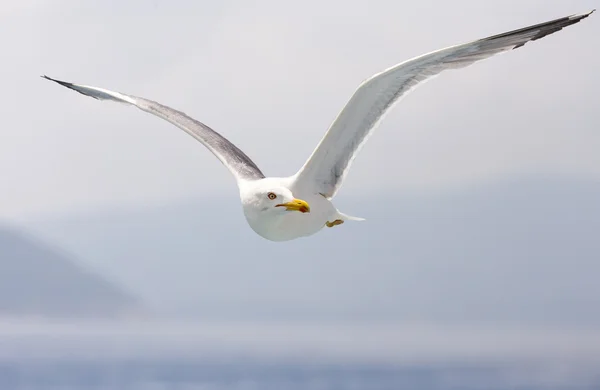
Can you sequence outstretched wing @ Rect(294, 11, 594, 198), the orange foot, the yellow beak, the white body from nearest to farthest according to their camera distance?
outstretched wing @ Rect(294, 11, 594, 198) < the yellow beak < the white body < the orange foot

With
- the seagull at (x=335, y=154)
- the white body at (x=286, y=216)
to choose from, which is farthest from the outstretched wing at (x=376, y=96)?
the white body at (x=286, y=216)

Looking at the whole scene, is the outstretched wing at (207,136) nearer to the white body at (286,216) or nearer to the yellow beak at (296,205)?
the white body at (286,216)

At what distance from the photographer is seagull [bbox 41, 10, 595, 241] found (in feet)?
23.8

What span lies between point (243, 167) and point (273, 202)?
1.09m

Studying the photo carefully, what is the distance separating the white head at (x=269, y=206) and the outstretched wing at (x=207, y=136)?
0.55 m

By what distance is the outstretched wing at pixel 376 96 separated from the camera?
7195 millimetres

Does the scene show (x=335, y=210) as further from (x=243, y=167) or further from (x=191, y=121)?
(x=191, y=121)

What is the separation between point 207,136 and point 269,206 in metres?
1.87

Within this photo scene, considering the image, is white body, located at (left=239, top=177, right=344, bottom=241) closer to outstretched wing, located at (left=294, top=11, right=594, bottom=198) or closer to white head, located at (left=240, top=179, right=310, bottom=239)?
white head, located at (left=240, top=179, right=310, bottom=239)

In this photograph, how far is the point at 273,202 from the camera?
7.94 meters

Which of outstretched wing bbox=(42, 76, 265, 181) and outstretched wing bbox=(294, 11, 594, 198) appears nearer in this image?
outstretched wing bbox=(294, 11, 594, 198)

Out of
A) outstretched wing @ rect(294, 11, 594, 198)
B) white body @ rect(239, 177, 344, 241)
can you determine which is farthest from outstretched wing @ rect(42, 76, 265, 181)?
outstretched wing @ rect(294, 11, 594, 198)

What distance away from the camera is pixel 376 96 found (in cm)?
775

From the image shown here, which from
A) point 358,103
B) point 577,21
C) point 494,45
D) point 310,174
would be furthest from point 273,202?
point 577,21
